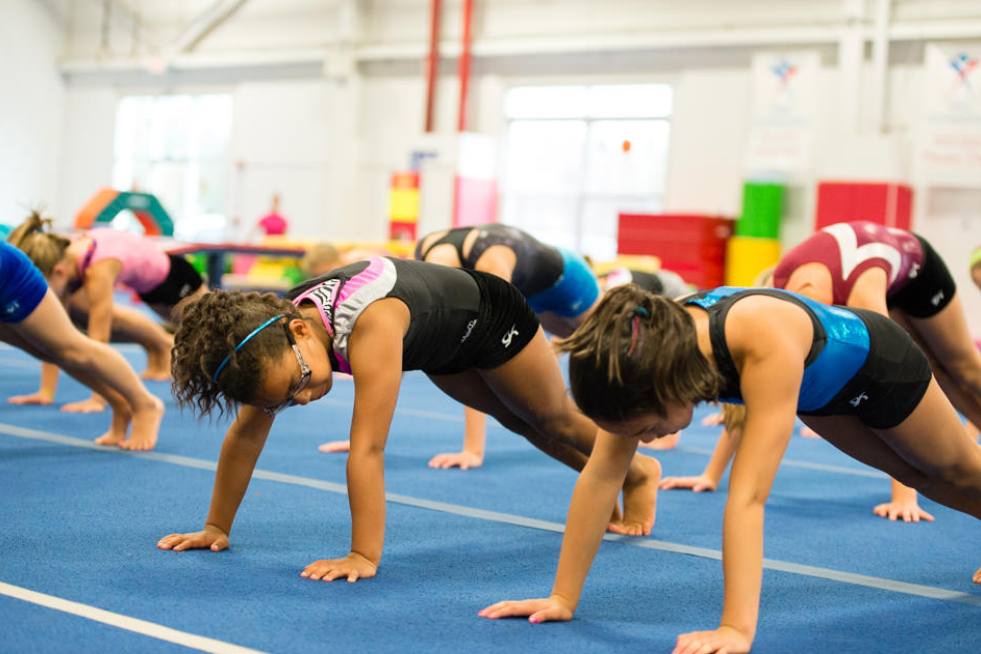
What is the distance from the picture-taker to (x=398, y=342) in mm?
2775

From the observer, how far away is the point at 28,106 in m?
21.3

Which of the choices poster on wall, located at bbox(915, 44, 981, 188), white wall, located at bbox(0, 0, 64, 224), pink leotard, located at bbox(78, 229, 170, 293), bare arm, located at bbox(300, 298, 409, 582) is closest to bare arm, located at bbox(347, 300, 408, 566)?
bare arm, located at bbox(300, 298, 409, 582)

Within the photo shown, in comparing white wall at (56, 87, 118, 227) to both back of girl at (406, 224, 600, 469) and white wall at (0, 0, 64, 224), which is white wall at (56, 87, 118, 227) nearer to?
white wall at (0, 0, 64, 224)

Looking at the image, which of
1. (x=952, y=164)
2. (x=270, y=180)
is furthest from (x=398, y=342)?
(x=270, y=180)

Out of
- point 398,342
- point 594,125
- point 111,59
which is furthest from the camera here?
point 111,59

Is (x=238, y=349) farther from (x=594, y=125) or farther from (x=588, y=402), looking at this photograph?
(x=594, y=125)

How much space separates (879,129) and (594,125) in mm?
4319

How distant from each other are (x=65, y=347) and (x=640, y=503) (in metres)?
2.19

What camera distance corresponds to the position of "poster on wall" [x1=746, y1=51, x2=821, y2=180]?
14.5m

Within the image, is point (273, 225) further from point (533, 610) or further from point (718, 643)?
point (718, 643)

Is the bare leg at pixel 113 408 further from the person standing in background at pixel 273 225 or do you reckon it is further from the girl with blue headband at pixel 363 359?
the person standing in background at pixel 273 225

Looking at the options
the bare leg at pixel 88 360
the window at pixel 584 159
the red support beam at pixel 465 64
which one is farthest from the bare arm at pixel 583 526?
the red support beam at pixel 465 64

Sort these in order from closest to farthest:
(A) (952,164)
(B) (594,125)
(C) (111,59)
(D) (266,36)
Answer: (A) (952,164), (B) (594,125), (D) (266,36), (C) (111,59)

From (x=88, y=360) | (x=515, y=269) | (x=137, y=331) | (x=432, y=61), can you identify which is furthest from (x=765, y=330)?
(x=432, y=61)
